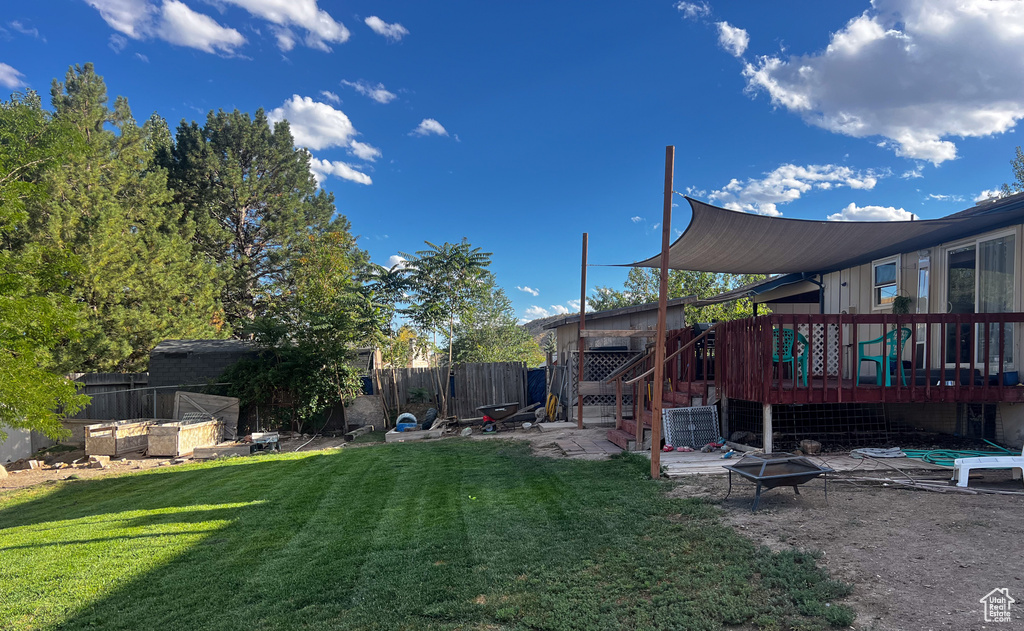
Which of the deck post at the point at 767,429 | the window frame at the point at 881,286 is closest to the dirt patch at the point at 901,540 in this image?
the deck post at the point at 767,429

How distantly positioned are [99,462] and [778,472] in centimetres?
1194

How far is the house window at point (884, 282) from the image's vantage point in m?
8.05

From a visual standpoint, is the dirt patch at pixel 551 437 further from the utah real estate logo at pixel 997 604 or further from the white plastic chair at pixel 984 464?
the utah real estate logo at pixel 997 604

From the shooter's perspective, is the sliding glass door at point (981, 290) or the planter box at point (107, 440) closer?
the sliding glass door at point (981, 290)

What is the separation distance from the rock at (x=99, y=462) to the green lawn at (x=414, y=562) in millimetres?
4137

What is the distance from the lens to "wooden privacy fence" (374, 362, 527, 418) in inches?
571

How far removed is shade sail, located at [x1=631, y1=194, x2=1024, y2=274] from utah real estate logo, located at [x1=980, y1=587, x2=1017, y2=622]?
4.32 m

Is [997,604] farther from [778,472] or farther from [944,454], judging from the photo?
[944,454]

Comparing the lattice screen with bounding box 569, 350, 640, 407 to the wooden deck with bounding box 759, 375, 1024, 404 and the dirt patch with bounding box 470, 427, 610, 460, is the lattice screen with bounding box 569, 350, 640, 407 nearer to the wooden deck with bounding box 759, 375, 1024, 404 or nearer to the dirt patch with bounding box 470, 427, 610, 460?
the dirt patch with bounding box 470, 427, 610, 460

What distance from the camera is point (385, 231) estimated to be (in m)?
29.6

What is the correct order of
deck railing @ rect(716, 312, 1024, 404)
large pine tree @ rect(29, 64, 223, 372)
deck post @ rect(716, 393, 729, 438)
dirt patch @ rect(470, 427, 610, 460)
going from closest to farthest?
deck railing @ rect(716, 312, 1024, 404) → deck post @ rect(716, 393, 729, 438) → dirt patch @ rect(470, 427, 610, 460) → large pine tree @ rect(29, 64, 223, 372)

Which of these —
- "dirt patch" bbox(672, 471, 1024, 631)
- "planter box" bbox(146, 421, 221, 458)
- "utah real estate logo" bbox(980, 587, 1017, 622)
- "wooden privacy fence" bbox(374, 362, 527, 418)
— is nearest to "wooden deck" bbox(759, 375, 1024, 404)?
"dirt patch" bbox(672, 471, 1024, 631)

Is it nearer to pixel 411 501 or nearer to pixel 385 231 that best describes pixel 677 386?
pixel 411 501

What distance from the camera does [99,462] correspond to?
33.4 feet
